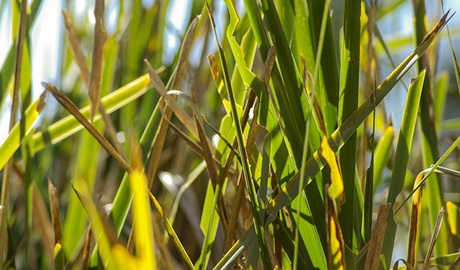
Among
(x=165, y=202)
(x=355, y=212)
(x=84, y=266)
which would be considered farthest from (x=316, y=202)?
(x=165, y=202)

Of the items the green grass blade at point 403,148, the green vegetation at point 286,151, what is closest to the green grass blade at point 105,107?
the green vegetation at point 286,151

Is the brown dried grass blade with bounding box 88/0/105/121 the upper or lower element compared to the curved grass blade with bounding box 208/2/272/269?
upper

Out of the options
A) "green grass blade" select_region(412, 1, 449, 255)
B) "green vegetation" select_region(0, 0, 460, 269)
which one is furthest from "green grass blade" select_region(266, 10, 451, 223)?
"green grass blade" select_region(412, 1, 449, 255)

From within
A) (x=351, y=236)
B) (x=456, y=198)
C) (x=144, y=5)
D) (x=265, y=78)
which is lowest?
(x=456, y=198)

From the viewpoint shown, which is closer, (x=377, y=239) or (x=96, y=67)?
(x=377, y=239)

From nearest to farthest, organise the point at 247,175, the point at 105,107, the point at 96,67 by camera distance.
→ the point at 247,175 < the point at 96,67 < the point at 105,107

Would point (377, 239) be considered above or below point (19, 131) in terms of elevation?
below

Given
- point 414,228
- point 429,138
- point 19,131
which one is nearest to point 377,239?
point 414,228

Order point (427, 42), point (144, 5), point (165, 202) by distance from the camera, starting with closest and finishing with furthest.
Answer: point (427, 42), point (165, 202), point (144, 5)

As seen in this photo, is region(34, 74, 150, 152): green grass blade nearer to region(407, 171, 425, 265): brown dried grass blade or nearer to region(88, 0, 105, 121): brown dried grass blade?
region(88, 0, 105, 121): brown dried grass blade

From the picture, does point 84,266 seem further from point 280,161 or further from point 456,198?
point 456,198

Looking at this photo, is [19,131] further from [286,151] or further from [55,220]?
[286,151]
